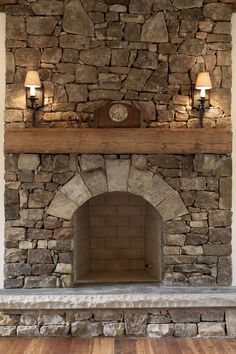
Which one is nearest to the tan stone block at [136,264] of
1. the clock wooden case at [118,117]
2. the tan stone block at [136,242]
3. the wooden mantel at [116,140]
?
the tan stone block at [136,242]

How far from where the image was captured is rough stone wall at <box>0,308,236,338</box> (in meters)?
3.68

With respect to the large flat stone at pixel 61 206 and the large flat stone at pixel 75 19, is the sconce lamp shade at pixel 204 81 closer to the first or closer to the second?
the large flat stone at pixel 75 19

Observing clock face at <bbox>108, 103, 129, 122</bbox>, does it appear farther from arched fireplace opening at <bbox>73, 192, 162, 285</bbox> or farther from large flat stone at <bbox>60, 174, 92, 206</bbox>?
arched fireplace opening at <bbox>73, 192, 162, 285</bbox>

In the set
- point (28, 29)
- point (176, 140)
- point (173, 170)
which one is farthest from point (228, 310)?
point (28, 29)

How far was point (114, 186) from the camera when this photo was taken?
3973mm

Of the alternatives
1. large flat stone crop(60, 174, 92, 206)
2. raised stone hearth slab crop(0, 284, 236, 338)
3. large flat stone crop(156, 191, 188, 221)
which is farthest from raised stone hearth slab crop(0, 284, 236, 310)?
large flat stone crop(60, 174, 92, 206)

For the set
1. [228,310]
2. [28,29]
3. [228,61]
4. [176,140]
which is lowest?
[228,310]

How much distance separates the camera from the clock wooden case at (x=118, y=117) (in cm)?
395

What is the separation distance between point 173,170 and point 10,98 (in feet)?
5.65

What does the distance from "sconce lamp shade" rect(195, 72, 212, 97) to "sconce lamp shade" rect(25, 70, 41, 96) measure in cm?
148

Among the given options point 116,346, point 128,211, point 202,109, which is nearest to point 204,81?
point 202,109

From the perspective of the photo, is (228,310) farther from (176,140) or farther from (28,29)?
(28,29)

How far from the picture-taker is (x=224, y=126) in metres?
4.02

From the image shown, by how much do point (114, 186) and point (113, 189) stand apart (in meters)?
0.03
